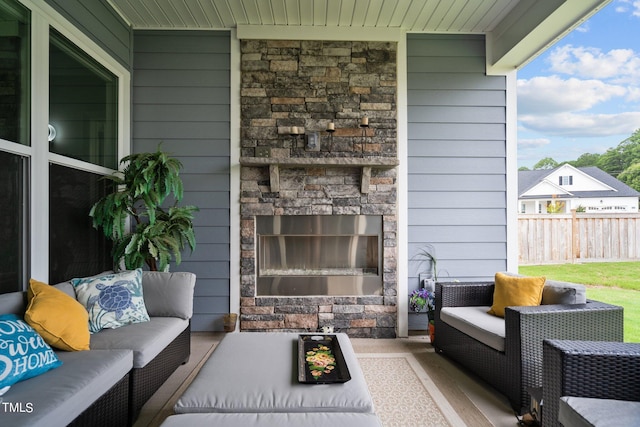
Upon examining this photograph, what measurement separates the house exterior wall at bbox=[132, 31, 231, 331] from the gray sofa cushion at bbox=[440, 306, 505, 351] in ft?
7.04

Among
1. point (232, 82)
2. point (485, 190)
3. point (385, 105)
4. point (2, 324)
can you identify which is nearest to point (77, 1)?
point (232, 82)

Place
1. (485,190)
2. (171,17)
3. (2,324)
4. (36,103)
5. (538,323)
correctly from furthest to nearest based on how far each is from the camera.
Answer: (485,190) < (171,17) < (36,103) < (538,323) < (2,324)

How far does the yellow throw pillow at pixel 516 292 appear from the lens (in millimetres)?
2443

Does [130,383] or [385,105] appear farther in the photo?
[385,105]

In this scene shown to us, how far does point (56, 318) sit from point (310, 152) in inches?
94.4

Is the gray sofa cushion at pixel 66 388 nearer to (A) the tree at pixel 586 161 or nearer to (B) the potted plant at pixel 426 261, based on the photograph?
(B) the potted plant at pixel 426 261

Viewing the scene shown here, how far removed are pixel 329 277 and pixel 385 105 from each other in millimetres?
1862

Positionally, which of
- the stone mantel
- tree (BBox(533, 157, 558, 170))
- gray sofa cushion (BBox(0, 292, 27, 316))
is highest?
tree (BBox(533, 157, 558, 170))

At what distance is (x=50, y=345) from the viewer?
1777mm

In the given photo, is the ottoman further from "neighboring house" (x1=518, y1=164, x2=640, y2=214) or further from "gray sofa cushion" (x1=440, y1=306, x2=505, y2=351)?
"neighboring house" (x1=518, y1=164, x2=640, y2=214)

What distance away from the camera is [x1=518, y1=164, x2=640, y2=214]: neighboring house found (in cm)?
302

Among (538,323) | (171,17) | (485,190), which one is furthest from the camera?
(485,190)

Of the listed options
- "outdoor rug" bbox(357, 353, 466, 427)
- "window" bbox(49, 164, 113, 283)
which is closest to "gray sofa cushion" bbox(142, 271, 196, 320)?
"window" bbox(49, 164, 113, 283)

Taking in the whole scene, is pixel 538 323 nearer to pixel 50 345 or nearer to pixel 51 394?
pixel 51 394
